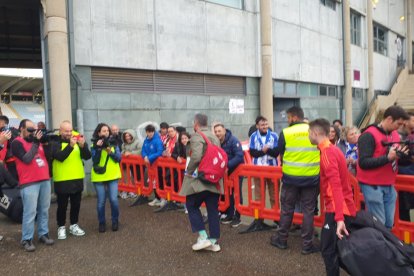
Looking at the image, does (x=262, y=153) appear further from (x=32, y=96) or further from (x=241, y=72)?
(x=32, y=96)

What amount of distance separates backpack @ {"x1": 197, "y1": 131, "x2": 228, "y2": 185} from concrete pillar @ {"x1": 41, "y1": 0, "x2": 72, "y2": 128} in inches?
200

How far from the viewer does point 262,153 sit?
6.23 m

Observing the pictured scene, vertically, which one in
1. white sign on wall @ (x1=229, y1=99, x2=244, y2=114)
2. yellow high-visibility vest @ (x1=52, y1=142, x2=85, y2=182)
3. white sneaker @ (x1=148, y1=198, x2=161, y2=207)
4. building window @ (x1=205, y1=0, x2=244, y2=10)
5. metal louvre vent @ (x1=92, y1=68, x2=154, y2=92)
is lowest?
white sneaker @ (x1=148, y1=198, x2=161, y2=207)

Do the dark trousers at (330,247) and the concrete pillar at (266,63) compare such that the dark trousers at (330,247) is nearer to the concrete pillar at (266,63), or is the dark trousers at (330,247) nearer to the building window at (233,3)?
the concrete pillar at (266,63)

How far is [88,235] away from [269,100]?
8831mm

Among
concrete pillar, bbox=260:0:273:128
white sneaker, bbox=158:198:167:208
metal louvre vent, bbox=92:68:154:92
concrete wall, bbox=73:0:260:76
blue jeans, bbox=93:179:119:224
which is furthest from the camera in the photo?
concrete pillar, bbox=260:0:273:128

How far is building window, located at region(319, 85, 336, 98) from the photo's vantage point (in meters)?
17.3

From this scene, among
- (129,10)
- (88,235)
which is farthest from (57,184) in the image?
(129,10)

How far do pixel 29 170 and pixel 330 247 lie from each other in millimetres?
3911

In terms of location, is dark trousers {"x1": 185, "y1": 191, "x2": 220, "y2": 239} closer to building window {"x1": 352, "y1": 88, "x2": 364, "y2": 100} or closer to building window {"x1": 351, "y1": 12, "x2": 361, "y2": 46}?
building window {"x1": 352, "y1": 88, "x2": 364, "y2": 100}

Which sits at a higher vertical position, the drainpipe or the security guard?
the drainpipe

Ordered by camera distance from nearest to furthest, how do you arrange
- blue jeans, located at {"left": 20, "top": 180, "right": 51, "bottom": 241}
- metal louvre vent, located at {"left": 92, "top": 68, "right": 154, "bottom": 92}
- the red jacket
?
the red jacket
blue jeans, located at {"left": 20, "top": 180, "right": 51, "bottom": 241}
metal louvre vent, located at {"left": 92, "top": 68, "right": 154, "bottom": 92}

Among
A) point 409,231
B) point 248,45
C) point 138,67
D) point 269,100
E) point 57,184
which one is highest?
point 248,45

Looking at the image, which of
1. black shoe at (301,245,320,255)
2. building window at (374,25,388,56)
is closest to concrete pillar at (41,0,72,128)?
black shoe at (301,245,320,255)
